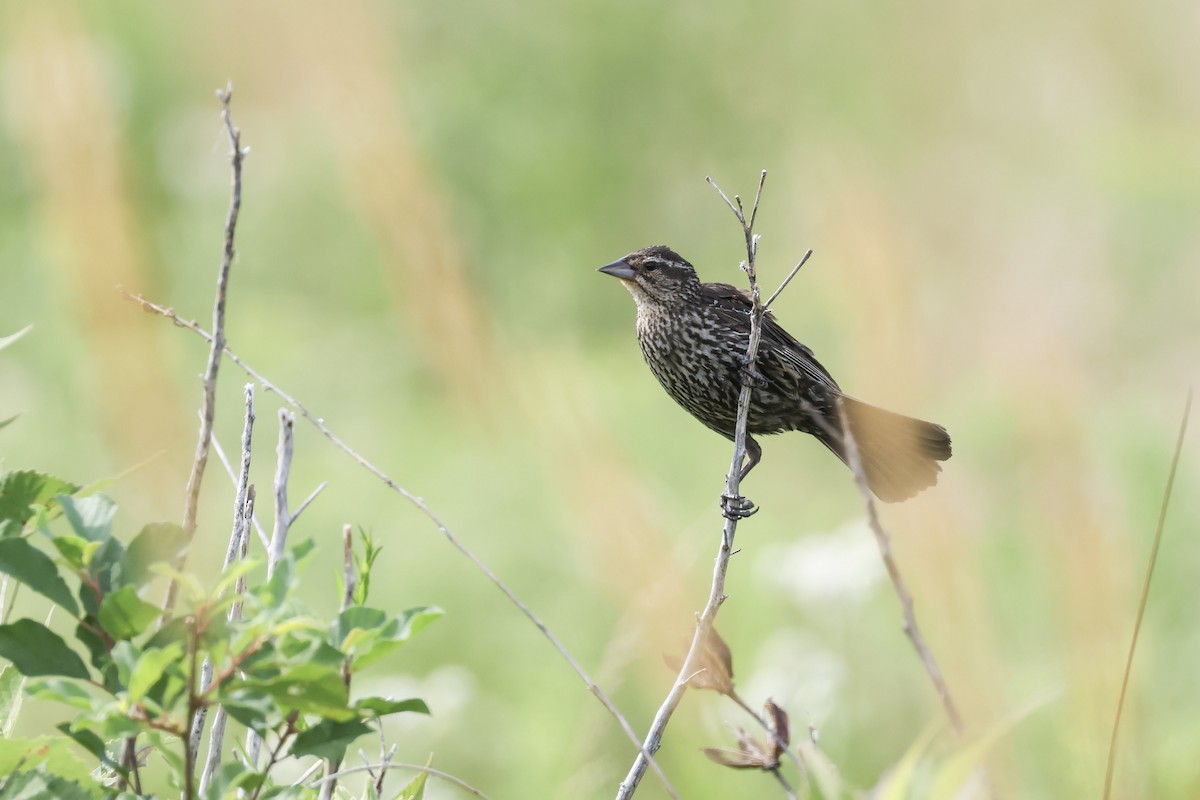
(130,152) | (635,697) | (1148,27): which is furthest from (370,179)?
(1148,27)

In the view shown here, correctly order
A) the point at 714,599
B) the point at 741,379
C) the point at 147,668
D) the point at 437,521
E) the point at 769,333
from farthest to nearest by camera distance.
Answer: the point at 769,333, the point at 741,379, the point at 714,599, the point at 437,521, the point at 147,668

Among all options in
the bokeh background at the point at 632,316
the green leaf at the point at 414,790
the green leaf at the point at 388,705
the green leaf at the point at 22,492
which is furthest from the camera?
the bokeh background at the point at 632,316

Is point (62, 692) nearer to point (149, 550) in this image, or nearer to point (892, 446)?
point (149, 550)

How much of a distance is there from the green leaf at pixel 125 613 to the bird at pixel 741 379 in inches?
85.7

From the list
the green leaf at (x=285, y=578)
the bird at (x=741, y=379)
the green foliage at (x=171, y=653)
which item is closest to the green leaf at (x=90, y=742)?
the green foliage at (x=171, y=653)

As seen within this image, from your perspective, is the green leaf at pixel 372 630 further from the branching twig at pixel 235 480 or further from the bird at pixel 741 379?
the bird at pixel 741 379

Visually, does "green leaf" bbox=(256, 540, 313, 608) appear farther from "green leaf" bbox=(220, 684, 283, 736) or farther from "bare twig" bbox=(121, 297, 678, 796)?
"bare twig" bbox=(121, 297, 678, 796)

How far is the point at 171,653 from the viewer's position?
3.58ft

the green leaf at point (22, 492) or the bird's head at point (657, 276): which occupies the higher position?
the bird's head at point (657, 276)

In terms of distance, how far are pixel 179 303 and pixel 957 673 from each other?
533 cm

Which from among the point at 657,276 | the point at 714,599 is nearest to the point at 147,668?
the point at 714,599

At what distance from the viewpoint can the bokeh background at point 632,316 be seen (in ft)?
11.3

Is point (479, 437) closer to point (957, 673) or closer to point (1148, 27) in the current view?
point (957, 673)

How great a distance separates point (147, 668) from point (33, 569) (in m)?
0.17
